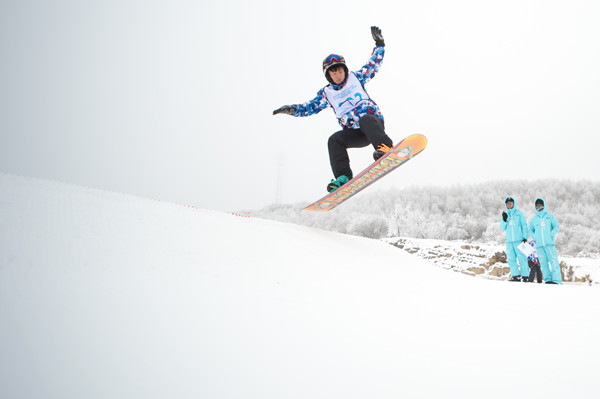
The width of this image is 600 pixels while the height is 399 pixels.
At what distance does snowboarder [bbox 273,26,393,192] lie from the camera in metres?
3.88

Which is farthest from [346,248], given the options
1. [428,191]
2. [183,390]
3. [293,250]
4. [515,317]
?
[428,191]

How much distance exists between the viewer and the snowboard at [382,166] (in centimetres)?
368

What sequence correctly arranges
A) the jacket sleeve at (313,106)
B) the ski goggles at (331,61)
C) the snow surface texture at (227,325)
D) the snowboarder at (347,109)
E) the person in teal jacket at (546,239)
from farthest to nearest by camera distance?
1. the person in teal jacket at (546,239)
2. the jacket sleeve at (313,106)
3. the ski goggles at (331,61)
4. the snowboarder at (347,109)
5. the snow surface texture at (227,325)

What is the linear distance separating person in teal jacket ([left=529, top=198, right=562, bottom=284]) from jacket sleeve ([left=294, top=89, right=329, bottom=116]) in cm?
501

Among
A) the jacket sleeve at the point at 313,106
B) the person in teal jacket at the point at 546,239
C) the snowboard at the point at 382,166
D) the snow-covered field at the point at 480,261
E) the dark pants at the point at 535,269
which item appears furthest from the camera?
the snow-covered field at the point at 480,261

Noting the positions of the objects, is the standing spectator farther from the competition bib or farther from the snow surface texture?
the competition bib

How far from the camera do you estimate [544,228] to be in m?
6.18

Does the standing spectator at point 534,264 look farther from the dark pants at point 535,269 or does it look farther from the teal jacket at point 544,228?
the teal jacket at point 544,228

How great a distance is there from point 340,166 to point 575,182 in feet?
100

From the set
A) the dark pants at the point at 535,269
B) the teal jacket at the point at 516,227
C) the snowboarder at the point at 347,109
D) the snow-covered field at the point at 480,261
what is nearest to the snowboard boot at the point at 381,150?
the snowboarder at the point at 347,109

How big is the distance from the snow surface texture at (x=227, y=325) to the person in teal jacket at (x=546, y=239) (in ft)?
14.6

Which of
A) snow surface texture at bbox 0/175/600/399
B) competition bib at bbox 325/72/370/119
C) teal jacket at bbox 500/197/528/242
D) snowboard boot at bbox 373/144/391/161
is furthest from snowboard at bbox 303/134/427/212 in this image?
teal jacket at bbox 500/197/528/242

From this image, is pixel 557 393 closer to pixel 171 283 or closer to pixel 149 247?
pixel 171 283

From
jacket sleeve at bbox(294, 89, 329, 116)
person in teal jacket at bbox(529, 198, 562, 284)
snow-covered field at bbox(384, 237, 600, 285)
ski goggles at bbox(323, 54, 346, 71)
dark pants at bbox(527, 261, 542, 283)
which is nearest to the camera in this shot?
ski goggles at bbox(323, 54, 346, 71)
